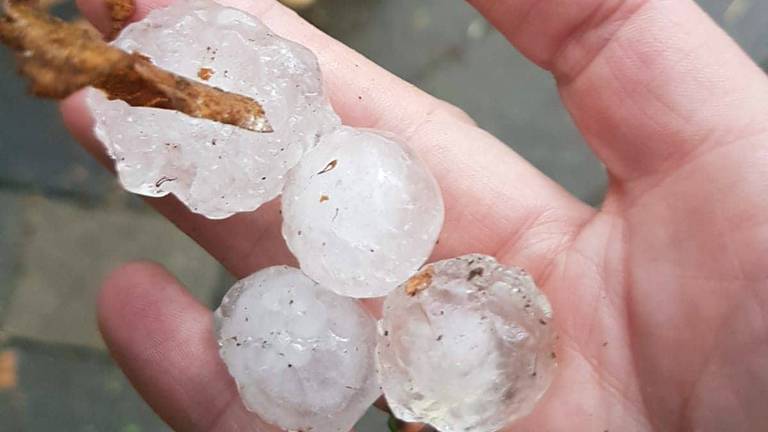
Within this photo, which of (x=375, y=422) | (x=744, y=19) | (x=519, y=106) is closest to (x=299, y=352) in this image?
(x=375, y=422)

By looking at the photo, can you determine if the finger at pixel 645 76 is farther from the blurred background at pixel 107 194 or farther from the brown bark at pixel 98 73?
the blurred background at pixel 107 194

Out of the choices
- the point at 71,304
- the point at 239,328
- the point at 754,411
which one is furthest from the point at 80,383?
the point at 754,411

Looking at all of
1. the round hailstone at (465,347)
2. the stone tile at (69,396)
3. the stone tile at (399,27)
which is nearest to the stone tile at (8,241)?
the stone tile at (69,396)

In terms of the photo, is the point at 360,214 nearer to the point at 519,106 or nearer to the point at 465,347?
the point at 465,347

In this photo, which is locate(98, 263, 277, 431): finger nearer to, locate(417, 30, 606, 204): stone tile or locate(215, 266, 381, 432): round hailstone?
locate(215, 266, 381, 432): round hailstone

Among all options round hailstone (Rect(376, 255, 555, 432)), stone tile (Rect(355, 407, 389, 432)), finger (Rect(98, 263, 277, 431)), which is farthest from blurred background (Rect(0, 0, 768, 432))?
round hailstone (Rect(376, 255, 555, 432))

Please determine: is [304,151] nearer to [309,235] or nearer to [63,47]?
[309,235]

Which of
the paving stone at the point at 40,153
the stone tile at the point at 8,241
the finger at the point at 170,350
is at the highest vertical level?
the finger at the point at 170,350
